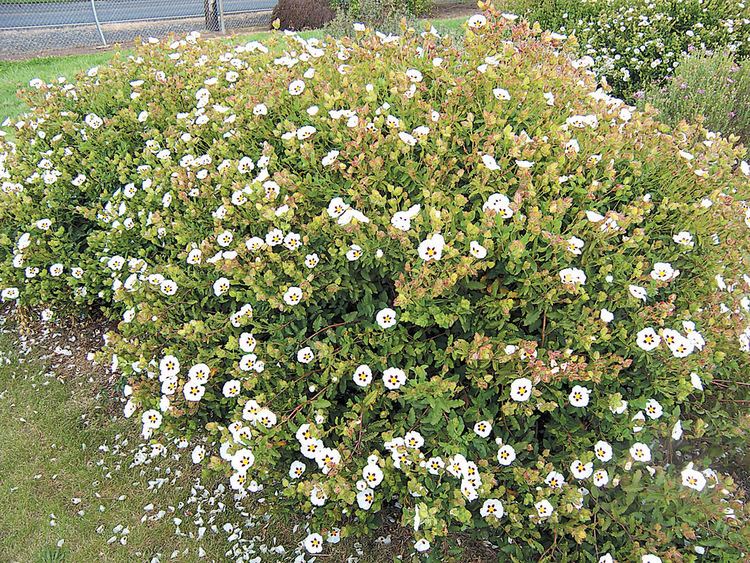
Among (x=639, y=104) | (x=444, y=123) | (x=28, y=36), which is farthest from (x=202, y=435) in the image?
(x=28, y=36)

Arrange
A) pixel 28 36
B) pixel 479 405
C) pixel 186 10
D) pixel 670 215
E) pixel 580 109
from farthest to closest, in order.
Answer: pixel 186 10 → pixel 28 36 → pixel 580 109 → pixel 670 215 → pixel 479 405

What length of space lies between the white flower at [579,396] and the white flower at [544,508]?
338 mm

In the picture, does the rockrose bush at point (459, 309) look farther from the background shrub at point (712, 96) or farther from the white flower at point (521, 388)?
the background shrub at point (712, 96)

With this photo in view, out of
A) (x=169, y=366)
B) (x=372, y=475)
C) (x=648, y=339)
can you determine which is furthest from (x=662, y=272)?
(x=169, y=366)

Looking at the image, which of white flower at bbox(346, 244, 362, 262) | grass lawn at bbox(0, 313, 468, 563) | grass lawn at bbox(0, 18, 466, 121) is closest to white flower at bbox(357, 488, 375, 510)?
grass lawn at bbox(0, 313, 468, 563)

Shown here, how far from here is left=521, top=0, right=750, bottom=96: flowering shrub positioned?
605 centimetres

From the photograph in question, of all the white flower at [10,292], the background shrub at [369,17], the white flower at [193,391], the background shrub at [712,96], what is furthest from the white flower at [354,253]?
the background shrub at [369,17]

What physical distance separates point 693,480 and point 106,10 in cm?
1836

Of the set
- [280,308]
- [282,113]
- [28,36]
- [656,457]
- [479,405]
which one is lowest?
[28,36]

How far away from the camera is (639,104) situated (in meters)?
4.97

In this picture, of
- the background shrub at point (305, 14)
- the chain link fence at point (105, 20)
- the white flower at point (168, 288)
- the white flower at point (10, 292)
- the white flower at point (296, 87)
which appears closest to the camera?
the white flower at point (168, 288)

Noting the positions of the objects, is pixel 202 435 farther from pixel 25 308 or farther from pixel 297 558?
pixel 25 308

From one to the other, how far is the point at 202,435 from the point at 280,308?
1082 mm

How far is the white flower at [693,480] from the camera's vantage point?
196cm
